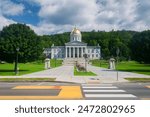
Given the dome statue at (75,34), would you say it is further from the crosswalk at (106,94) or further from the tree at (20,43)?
the crosswalk at (106,94)

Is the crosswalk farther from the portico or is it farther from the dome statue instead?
the portico

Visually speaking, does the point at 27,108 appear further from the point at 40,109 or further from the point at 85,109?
the point at 85,109

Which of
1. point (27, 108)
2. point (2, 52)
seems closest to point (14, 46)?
point (2, 52)

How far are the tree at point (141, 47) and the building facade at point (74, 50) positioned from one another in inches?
4301

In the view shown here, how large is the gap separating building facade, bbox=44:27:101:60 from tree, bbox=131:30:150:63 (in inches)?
4301

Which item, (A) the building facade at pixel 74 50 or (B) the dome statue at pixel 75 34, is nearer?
(B) the dome statue at pixel 75 34

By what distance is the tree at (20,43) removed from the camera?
4462cm

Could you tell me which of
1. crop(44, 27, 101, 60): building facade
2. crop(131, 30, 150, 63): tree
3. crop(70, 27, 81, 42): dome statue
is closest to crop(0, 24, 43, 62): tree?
crop(131, 30, 150, 63): tree

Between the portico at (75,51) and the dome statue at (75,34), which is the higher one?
the dome statue at (75,34)

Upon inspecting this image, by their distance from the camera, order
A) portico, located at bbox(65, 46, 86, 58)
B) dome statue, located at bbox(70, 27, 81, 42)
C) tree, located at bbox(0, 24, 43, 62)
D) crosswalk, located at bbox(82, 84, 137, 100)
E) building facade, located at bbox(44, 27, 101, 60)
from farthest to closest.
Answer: portico, located at bbox(65, 46, 86, 58), building facade, located at bbox(44, 27, 101, 60), dome statue, located at bbox(70, 27, 81, 42), tree, located at bbox(0, 24, 43, 62), crosswalk, located at bbox(82, 84, 137, 100)

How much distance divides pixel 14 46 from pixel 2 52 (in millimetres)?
1898

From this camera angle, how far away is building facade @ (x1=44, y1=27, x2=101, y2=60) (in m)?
171

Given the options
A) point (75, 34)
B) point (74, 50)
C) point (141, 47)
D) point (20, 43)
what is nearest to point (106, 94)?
point (20, 43)

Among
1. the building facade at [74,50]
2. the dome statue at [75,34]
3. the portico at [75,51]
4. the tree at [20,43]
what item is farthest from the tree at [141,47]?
the portico at [75,51]
